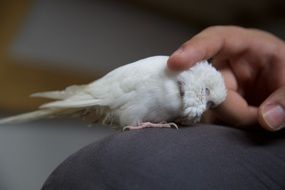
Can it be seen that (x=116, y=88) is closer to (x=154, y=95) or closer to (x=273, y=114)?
(x=154, y=95)

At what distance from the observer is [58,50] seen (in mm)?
1336

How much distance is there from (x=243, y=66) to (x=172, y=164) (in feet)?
1.36

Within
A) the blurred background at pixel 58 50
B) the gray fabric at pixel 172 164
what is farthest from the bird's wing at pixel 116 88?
the blurred background at pixel 58 50

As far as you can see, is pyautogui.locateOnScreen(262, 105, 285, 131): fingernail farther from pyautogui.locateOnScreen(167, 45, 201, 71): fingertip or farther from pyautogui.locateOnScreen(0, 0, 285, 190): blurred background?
pyautogui.locateOnScreen(0, 0, 285, 190): blurred background

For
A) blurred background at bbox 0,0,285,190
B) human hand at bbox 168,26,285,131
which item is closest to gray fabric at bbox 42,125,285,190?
human hand at bbox 168,26,285,131

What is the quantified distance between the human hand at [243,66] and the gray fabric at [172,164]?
0.17m

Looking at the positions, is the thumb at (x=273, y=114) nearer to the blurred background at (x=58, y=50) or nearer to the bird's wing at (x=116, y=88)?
the bird's wing at (x=116, y=88)

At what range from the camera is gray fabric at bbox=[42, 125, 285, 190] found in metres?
0.39

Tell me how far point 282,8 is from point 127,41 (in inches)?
21.3

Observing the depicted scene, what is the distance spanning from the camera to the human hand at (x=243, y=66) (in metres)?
0.68

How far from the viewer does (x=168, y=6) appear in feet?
5.02

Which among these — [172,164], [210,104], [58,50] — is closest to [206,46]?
[210,104]

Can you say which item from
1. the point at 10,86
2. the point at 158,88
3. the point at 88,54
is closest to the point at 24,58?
the point at 10,86

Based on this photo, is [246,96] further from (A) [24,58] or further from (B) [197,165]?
(A) [24,58]
